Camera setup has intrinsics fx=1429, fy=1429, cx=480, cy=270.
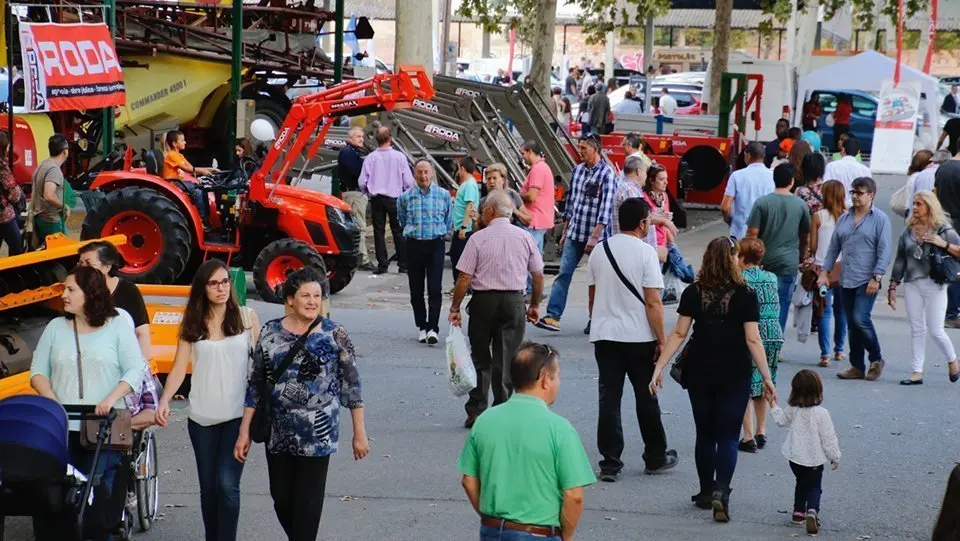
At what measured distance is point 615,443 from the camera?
27.7 ft

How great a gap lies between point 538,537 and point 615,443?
11.0ft

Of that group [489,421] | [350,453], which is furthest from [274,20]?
[489,421]

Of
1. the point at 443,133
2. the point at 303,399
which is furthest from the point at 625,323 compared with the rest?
the point at 443,133

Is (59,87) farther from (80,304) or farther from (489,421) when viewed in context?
(489,421)

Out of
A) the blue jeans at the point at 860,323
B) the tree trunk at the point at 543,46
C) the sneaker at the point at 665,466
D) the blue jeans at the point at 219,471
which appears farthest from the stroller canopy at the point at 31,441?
the tree trunk at the point at 543,46

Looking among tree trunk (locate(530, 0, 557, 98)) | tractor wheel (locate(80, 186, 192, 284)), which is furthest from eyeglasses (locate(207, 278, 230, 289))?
tree trunk (locate(530, 0, 557, 98))

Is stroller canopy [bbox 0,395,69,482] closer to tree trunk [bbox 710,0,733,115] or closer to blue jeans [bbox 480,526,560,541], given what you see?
blue jeans [bbox 480,526,560,541]

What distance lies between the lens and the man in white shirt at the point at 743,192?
1280 cm

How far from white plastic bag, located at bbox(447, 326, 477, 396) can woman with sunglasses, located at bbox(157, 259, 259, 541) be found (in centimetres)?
244

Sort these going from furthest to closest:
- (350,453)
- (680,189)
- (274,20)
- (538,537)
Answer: (274,20) < (680,189) < (350,453) < (538,537)

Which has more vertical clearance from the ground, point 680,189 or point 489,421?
point 489,421

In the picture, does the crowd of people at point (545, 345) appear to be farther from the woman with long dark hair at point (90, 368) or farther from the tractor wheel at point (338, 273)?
the tractor wheel at point (338, 273)

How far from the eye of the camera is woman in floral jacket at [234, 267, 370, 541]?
20.4 ft

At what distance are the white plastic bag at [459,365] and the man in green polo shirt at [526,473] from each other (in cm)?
370
